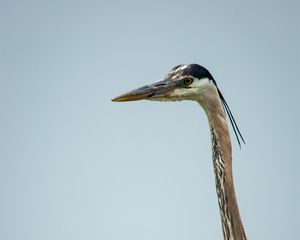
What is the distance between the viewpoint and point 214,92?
144 inches

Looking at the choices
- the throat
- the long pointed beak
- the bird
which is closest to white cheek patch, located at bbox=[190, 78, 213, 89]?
the bird

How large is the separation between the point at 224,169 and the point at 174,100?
1.92 ft

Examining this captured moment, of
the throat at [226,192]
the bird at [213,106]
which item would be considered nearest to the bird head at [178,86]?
the bird at [213,106]

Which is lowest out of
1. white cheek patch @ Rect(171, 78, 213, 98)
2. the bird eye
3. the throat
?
the throat

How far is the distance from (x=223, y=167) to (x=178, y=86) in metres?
0.61

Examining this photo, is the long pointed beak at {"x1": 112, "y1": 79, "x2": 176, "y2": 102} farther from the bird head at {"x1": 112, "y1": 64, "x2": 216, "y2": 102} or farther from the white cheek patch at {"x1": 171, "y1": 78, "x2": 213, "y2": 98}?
the white cheek patch at {"x1": 171, "y1": 78, "x2": 213, "y2": 98}

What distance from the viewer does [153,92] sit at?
12.2 feet

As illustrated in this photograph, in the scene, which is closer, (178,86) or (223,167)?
(223,167)

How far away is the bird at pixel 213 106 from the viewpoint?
11.5ft

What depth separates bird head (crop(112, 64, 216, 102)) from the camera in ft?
12.0

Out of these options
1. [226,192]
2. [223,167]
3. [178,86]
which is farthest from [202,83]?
[226,192]

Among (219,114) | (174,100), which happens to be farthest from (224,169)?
(174,100)

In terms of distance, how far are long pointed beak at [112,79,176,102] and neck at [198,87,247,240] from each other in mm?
261

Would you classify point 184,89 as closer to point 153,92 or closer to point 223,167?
point 153,92
